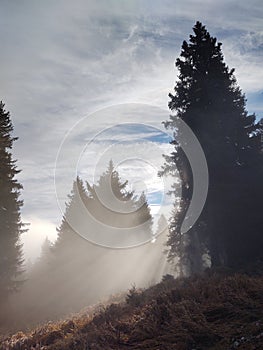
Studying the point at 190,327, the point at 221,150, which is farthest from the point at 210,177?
the point at 190,327

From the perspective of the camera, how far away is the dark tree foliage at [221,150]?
17047 millimetres

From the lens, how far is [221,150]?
17.8 meters

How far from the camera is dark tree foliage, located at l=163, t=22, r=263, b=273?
671 inches

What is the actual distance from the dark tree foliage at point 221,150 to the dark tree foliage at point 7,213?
1246 cm

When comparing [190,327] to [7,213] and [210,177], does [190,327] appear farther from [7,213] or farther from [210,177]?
[7,213]

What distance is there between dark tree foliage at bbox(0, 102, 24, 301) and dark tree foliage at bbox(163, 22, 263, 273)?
12464 mm

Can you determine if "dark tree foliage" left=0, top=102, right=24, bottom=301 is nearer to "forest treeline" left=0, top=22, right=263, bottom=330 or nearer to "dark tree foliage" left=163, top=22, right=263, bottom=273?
"forest treeline" left=0, top=22, right=263, bottom=330

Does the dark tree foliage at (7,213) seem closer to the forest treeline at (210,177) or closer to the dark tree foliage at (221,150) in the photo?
the forest treeline at (210,177)

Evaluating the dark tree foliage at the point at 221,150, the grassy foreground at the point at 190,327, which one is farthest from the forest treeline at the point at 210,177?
the grassy foreground at the point at 190,327

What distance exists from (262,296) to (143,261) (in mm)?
36876

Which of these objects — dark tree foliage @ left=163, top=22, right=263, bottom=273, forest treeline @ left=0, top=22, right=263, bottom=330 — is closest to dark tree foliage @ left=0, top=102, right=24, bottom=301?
forest treeline @ left=0, top=22, right=263, bottom=330

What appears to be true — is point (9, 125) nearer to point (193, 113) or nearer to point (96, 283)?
point (193, 113)

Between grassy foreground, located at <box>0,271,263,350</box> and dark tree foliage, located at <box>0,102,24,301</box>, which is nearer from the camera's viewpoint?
grassy foreground, located at <box>0,271,263,350</box>

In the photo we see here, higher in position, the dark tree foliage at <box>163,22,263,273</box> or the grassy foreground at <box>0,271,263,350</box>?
the dark tree foliage at <box>163,22,263,273</box>
